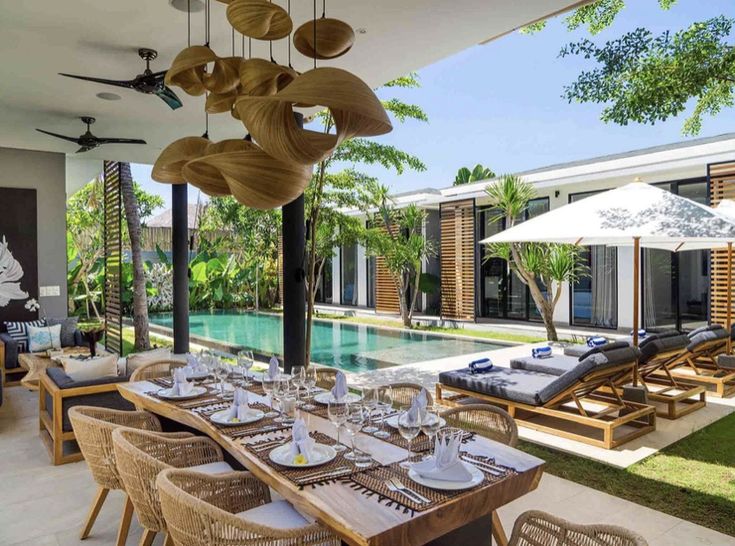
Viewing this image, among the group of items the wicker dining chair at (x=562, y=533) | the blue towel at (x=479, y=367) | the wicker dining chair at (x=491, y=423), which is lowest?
the blue towel at (x=479, y=367)

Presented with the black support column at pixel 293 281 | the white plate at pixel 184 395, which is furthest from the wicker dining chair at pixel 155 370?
the black support column at pixel 293 281

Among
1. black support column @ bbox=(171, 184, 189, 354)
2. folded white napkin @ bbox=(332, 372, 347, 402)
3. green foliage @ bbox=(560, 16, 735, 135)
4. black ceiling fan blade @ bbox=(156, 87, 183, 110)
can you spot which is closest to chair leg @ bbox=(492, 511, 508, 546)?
folded white napkin @ bbox=(332, 372, 347, 402)

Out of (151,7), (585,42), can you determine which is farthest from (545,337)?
(151,7)

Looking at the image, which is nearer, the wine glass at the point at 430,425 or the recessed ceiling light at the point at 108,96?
the wine glass at the point at 430,425

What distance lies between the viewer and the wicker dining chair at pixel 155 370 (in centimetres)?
446

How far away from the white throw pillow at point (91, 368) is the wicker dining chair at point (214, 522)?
9.65ft

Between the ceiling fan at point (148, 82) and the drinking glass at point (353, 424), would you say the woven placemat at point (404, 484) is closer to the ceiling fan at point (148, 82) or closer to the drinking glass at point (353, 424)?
the drinking glass at point (353, 424)

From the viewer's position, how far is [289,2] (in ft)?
12.3

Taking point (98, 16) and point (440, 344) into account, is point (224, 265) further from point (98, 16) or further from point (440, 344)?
point (98, 16)

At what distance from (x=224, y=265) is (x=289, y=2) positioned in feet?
50.3

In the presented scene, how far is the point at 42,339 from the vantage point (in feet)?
26.5

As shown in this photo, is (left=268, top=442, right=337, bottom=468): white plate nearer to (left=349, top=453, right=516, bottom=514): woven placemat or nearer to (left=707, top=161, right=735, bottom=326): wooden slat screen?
(left=349, top=453, right=516, bottom=514): woven placemat

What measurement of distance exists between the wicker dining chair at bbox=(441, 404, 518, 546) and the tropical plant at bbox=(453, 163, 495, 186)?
1816 centimetres

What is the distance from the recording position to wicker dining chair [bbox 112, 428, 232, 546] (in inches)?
100
